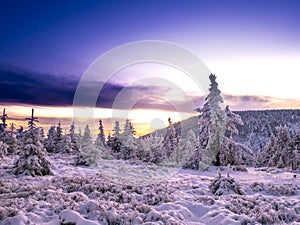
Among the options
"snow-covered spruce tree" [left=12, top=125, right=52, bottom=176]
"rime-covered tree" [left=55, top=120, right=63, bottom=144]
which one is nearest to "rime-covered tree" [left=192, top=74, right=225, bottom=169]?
"snow-covered spruce tree" [left=12, top=125, right=52, bottom=176]

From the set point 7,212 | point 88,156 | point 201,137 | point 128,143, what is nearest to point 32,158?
point 88,156

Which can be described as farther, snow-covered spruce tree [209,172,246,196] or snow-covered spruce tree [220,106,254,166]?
snow-covered spruce tree [220,106,254,166]

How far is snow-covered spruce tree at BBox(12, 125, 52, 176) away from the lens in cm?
1806

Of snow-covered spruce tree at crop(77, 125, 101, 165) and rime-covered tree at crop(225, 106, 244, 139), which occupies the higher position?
rime-covered tree at crop(225, 106, 244, 139)

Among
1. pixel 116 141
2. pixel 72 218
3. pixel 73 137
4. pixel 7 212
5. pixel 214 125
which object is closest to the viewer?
pixel 72 218

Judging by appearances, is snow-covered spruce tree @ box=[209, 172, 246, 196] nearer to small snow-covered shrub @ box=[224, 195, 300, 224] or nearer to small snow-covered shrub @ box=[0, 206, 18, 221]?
small snow-covered shrub @ box=[224, 195, 300, 224]

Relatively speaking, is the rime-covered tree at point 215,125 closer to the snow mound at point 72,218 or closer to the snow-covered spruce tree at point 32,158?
the snow-covered spruce tree at point 32,158

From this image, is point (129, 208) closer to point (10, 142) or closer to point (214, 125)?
point (214, 125)

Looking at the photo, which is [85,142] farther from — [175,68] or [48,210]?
[48,210]

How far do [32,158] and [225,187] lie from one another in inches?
521

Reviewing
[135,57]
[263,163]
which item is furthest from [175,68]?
[263,163]

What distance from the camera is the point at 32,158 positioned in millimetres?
18438

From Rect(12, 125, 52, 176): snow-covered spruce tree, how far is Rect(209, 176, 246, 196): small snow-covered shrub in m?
11.8

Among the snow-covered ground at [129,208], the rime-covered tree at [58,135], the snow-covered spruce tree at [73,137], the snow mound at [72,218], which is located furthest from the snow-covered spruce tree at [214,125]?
the rime-covered tree at [58,135]
